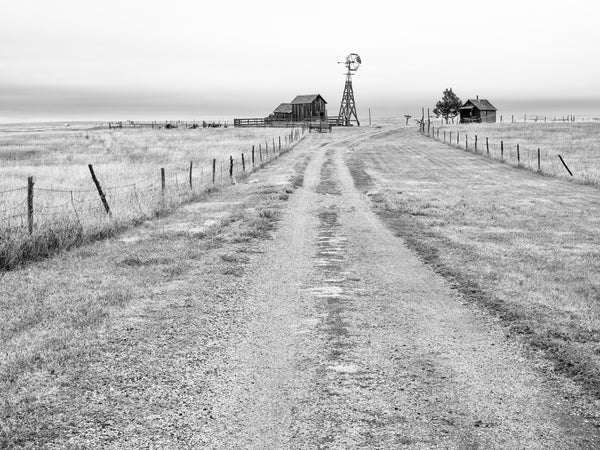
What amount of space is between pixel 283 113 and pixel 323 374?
320 ft

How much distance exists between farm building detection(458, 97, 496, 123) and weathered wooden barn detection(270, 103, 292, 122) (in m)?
36.7

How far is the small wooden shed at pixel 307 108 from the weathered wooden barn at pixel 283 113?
2.96 ft

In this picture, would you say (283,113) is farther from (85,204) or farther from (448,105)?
(85,204)

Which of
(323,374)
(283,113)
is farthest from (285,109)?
(323,374)

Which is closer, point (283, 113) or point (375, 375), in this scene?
point (375, 375)

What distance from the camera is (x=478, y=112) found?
108062mm

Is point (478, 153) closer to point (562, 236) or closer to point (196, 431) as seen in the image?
point (562, 236)

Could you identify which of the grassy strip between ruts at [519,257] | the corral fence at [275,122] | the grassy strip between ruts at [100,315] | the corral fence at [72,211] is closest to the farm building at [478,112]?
the corral fence at [275,122]

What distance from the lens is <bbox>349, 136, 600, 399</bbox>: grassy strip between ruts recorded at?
6988 millimetres

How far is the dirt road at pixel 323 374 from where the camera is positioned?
4746mm

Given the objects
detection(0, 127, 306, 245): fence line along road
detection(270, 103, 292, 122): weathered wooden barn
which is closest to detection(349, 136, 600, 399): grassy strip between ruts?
detection(0, 127, 306, 245): fence line along road

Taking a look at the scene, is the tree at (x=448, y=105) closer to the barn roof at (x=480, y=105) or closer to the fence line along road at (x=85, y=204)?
the barn roof at (x=480, y=105)

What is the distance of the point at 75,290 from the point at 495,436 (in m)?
7.03

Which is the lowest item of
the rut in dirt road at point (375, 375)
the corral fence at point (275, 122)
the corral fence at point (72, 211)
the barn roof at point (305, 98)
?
the rut in dirt road at point (375, 375)
